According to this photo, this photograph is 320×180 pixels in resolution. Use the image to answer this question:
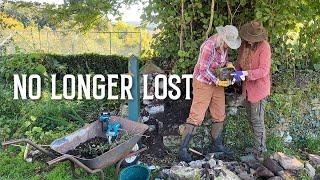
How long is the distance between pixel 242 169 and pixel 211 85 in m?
1.13

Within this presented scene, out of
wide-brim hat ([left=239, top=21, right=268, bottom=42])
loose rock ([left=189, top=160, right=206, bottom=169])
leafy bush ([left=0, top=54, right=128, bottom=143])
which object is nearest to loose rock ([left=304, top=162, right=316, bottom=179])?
loose rock ([left=189, top=160, right=206, bottom=169])

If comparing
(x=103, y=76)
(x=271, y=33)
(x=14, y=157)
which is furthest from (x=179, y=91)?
(x=103, y=76)

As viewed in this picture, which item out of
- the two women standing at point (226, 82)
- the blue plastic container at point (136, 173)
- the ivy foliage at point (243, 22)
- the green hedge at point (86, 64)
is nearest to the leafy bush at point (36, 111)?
the green hedge at point (86, 64)

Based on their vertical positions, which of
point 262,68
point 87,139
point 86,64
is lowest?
point 87,139

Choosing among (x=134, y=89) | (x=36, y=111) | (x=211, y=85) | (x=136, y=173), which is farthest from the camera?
(x=36, y=111)

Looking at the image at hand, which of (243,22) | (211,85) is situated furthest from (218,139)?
(243,22)

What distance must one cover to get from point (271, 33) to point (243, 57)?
3.05 ft

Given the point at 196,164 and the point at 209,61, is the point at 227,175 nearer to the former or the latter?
the point at 196,164

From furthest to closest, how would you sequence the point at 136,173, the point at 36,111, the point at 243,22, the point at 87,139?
the point at 36,111
the point at 243,22
the point at 87,139
the point at 136,173

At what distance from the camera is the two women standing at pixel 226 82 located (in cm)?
557

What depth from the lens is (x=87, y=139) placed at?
214 inches

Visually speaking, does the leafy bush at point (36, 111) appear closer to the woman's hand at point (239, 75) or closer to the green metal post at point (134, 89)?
the green metal post at point (134, 89)

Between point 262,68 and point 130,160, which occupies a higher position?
point 262,68

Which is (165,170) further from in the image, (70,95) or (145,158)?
(70,95)
